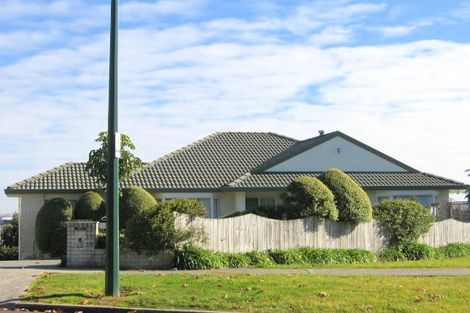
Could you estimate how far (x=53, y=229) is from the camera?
25047 millimetres

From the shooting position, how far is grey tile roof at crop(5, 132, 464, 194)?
29.5 metres

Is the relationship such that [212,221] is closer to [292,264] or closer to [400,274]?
[292,264]

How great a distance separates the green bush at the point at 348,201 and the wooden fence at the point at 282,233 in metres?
0.30

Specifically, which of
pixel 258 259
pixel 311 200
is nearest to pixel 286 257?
pixel 258 259

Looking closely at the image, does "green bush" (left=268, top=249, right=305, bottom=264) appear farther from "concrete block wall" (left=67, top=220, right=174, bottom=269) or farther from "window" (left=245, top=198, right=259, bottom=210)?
"window" (left=245, top=198, right=259, bottom=210)

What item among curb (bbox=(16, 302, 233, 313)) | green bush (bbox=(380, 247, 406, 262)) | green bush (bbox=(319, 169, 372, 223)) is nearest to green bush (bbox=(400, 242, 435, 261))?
green bush (bbox=(380, 247, 406, 262))

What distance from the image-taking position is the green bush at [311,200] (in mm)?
21172

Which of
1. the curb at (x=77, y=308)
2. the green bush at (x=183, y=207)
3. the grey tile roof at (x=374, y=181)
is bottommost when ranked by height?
the curb at (x=77, y=308)

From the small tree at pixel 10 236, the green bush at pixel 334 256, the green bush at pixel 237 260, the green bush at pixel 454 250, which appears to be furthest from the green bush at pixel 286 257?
the small tree at pixel 10 236

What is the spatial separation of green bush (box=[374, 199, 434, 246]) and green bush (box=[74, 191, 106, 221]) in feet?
34.6

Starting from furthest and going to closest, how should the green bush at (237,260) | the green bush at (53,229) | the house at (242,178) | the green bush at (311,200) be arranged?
the house at (242,178) → the green bush at (53,229) → the green bush at (311,200) → the green bush at (237,260)

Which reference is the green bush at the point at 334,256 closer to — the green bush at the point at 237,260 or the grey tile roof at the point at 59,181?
the green bush at the point at 237,260

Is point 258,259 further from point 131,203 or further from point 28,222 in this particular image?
point 28,222

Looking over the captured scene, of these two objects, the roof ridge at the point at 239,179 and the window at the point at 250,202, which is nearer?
the roof ridge at the point at 239,179
